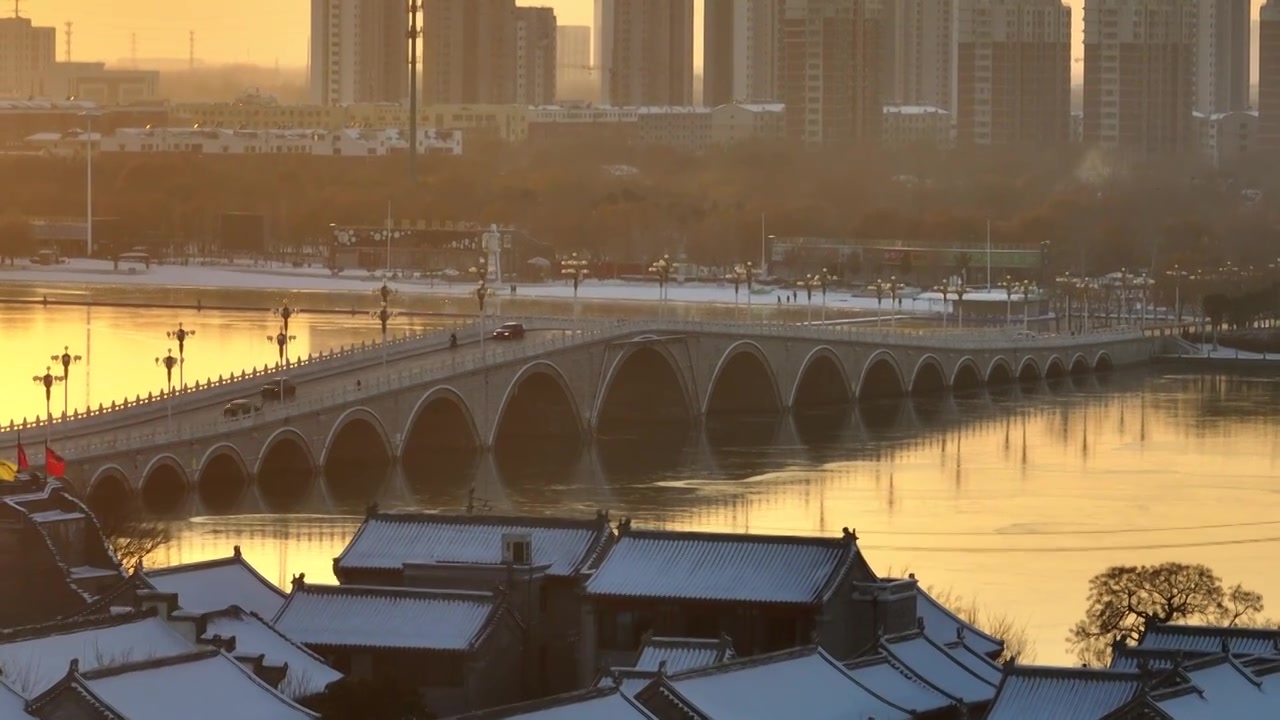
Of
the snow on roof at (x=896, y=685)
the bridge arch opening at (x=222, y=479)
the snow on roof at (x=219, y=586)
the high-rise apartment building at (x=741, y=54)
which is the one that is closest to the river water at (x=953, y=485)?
the bridge arch opening at (x=222, y=479)

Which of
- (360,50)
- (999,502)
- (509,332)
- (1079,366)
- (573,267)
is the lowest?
(999,502)

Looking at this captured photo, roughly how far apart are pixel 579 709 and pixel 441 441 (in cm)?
2731

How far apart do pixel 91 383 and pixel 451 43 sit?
95070 millimetres

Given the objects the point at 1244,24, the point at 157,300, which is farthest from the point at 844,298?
the point at 1244,24

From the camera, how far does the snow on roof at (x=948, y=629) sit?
84.7 feet

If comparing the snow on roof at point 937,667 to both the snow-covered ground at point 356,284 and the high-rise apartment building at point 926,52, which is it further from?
the high-rise apartment building at point 926,52

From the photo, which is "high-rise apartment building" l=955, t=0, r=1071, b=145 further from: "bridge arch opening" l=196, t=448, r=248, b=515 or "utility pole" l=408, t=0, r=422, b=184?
"bridge arch opening" l=196, t=448, r=248, b=515

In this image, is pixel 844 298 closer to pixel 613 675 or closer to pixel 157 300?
pixel 157 300

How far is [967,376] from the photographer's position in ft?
210

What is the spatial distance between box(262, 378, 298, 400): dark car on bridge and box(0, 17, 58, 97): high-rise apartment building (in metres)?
129

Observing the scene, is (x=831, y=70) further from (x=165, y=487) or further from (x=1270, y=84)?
(x=165, y=487)

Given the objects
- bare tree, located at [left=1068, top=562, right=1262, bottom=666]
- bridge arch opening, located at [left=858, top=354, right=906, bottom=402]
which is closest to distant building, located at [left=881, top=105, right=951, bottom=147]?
bridge arch opening, located at [left=858, top=354, right=906, bottom=402]

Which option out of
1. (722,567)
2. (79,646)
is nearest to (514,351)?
(722,567)

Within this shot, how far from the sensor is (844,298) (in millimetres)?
85562
